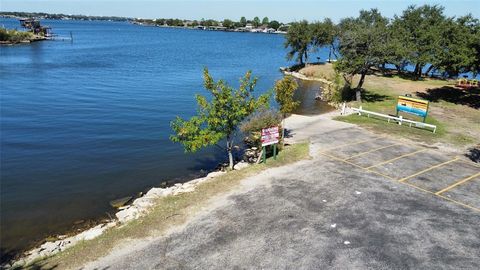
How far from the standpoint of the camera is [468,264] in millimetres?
13328

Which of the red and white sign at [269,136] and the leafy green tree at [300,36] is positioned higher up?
the leafy green tree at [300,36]

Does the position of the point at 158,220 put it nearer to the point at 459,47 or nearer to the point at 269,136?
the point at 269,136

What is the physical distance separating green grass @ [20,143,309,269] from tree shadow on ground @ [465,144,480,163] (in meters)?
12.8

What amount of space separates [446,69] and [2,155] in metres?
46.1

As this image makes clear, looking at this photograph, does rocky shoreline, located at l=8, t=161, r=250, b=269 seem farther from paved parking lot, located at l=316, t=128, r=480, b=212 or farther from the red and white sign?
paved parking lot, located at l=316, t=128, r=480, b=212

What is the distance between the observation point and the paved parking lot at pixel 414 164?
1959cm

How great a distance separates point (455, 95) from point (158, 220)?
4414cm

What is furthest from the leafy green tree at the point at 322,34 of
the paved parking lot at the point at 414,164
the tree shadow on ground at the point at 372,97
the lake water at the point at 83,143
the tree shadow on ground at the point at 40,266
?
the tree shadow on ground at the point at 40,266

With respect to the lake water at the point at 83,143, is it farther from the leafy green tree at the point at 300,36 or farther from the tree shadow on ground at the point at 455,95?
the leafy green tree at the point at 300,36

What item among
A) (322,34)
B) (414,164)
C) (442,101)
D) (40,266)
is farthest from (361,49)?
(322,34)

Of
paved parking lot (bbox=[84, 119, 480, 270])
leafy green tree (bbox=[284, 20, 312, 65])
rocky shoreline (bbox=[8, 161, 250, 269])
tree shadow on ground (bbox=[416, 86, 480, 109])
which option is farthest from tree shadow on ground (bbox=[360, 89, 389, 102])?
leafy green tree (bbox=[284, 20, 312, 65])

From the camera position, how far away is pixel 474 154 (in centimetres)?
2542

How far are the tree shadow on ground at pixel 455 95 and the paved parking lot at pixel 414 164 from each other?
21110mm

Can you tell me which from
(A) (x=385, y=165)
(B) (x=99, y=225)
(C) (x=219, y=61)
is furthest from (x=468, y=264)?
(C) (x=219, y=61)
